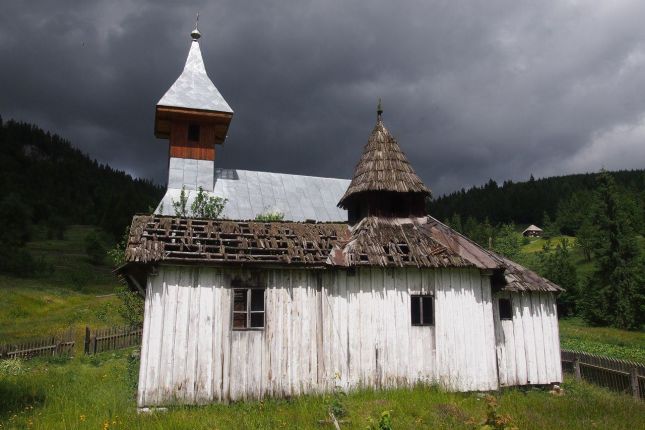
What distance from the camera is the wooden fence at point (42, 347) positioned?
22578mm

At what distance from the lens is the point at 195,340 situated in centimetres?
1221

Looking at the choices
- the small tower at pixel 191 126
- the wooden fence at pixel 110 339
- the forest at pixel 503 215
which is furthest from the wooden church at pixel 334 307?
the forest at pixel 503 215

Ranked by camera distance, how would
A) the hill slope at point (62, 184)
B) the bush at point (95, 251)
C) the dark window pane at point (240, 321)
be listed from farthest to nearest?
the hill slope at point (62, 184) → the bush at point (95, 251) → the dark window pane at point (240, 321)

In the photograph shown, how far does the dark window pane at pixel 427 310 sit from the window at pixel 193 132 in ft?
58.0

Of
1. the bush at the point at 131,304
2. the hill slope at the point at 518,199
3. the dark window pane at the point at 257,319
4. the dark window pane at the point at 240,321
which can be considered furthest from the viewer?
the hill slope at the point at 518,199

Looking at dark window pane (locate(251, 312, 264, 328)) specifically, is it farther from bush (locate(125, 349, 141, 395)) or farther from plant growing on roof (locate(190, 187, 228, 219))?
plant growing on roof (locate(190, 187, 228, 219))

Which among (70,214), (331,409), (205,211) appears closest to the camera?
(331,409)

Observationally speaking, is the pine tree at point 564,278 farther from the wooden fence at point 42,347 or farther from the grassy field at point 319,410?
the wooden fence at point 42,347

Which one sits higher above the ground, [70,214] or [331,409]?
[70,214]

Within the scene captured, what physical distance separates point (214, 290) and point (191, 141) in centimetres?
1603

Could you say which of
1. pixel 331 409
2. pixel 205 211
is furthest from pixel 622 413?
pixel 205 211

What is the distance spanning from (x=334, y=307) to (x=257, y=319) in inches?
83.1

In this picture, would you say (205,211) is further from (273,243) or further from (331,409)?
(331,409)

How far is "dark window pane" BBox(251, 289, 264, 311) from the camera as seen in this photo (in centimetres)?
1291
